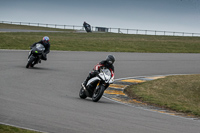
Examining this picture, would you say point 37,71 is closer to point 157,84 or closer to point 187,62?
point 157,84

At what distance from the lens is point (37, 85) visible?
48.2 feet

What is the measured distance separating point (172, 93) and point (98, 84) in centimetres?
A: 415

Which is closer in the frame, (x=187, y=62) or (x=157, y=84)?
(x=157, y=84)

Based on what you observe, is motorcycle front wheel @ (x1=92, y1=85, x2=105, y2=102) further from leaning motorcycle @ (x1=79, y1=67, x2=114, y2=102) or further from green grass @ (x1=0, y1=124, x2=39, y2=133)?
green grass @ (x1=0, y1=124, x2=39, y2=133)

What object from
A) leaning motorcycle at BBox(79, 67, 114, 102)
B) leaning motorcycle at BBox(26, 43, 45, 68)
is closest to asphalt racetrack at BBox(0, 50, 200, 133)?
leaning motorcycle at BBox(79, 67, 114, 102)

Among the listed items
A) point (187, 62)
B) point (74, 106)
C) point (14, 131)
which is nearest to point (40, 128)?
point (14, 131)

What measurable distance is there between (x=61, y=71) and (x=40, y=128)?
11495 mm

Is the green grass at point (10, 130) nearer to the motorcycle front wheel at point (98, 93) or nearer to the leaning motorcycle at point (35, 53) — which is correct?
the motorcycle front wheel at point (98, 93)

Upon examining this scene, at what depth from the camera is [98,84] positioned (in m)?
12.6

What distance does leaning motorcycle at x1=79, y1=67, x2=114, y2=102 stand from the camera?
12.4m

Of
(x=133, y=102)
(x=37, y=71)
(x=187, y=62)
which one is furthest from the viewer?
(x=187, y=62)

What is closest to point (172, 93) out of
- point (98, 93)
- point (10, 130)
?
point (98, 93)

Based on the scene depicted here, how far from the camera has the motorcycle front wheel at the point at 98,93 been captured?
12281 millimetres

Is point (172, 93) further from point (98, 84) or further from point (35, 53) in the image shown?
point (35, 53)
